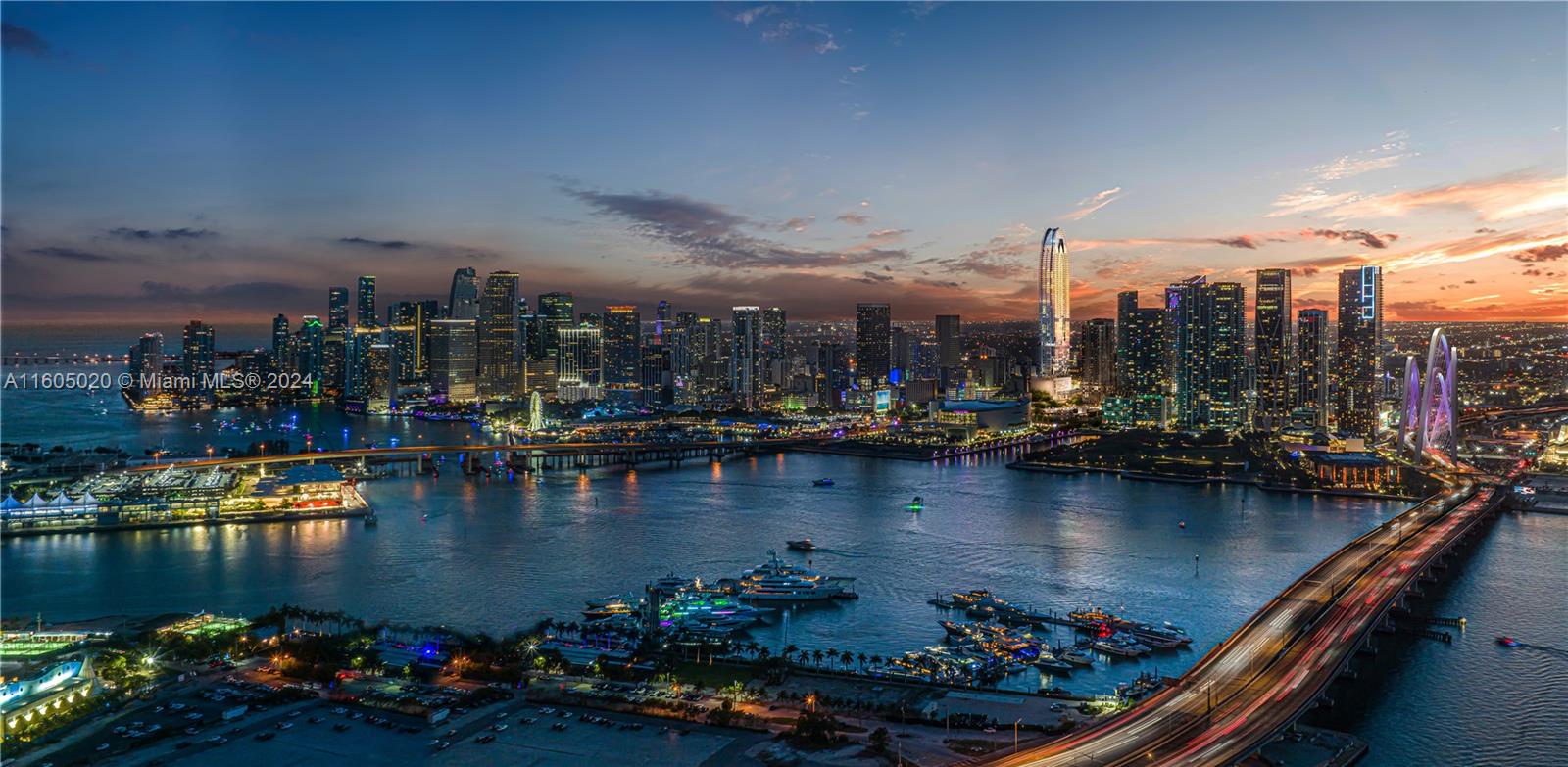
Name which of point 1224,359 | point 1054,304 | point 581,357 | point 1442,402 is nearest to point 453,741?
point 1442,402

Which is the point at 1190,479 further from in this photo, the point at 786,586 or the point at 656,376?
the point at 656,376

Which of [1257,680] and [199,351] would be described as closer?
[1257,680]

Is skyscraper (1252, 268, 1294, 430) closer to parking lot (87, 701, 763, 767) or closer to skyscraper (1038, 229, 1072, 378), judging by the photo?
skyscraper (1038, 229, 1072, 378)

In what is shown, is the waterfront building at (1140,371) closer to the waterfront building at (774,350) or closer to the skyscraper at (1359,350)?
the skyscraper at (1359,350)

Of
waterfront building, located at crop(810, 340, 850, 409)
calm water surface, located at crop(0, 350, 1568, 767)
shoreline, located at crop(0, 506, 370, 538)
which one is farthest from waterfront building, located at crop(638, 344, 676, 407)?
shoreline, located at crop(0, 506, 370, 538)

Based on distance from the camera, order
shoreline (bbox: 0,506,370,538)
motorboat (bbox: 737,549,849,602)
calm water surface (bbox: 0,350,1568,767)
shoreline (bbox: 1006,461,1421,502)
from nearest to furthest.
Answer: calm water surface (bbox: 0,350,1568,767) < motorboat (bbox: 737,549,849,602) < shoreline (bbox: 0,506,370,538) < shoreline (bbox: 1006,461,1421,502)

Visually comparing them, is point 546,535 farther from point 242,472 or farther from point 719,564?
point 242,472
